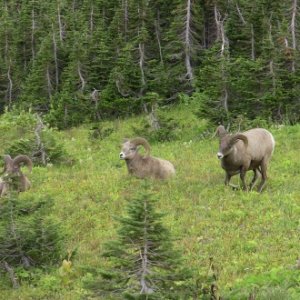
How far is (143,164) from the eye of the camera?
1684cm

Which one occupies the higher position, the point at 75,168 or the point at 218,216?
the point at 218,216

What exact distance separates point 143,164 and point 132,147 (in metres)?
0.64

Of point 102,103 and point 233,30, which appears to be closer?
point 102,103

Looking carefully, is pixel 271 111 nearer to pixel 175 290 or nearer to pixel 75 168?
pixel 75 168

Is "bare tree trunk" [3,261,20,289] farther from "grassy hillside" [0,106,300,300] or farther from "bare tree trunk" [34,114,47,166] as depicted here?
"bare tree trunk" [34,114,47,166]

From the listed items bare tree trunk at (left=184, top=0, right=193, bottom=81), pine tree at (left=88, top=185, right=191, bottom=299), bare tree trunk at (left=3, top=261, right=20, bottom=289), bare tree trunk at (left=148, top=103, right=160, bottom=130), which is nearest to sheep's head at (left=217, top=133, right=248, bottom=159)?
bare tree trunk at (left=3, top=261, right=20, bottom=289)

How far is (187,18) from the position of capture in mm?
39500

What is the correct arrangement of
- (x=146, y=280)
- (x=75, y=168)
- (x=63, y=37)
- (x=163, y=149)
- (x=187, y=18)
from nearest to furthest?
(x=146, y=280) → (x=75, y=168) → (x=163, y=149) → (x=187, y=18) → (x=63, y=37)

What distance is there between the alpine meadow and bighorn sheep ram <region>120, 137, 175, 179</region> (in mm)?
41

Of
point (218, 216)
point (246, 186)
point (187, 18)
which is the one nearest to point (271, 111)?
point (246, 186)

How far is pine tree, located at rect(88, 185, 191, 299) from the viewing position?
6312mm

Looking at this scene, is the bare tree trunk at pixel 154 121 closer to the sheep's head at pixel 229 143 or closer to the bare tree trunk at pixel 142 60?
the sheep's head at pixel 229 143

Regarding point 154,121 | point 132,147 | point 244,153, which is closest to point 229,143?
point 244,153

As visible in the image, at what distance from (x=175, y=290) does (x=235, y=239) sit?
4795mm
